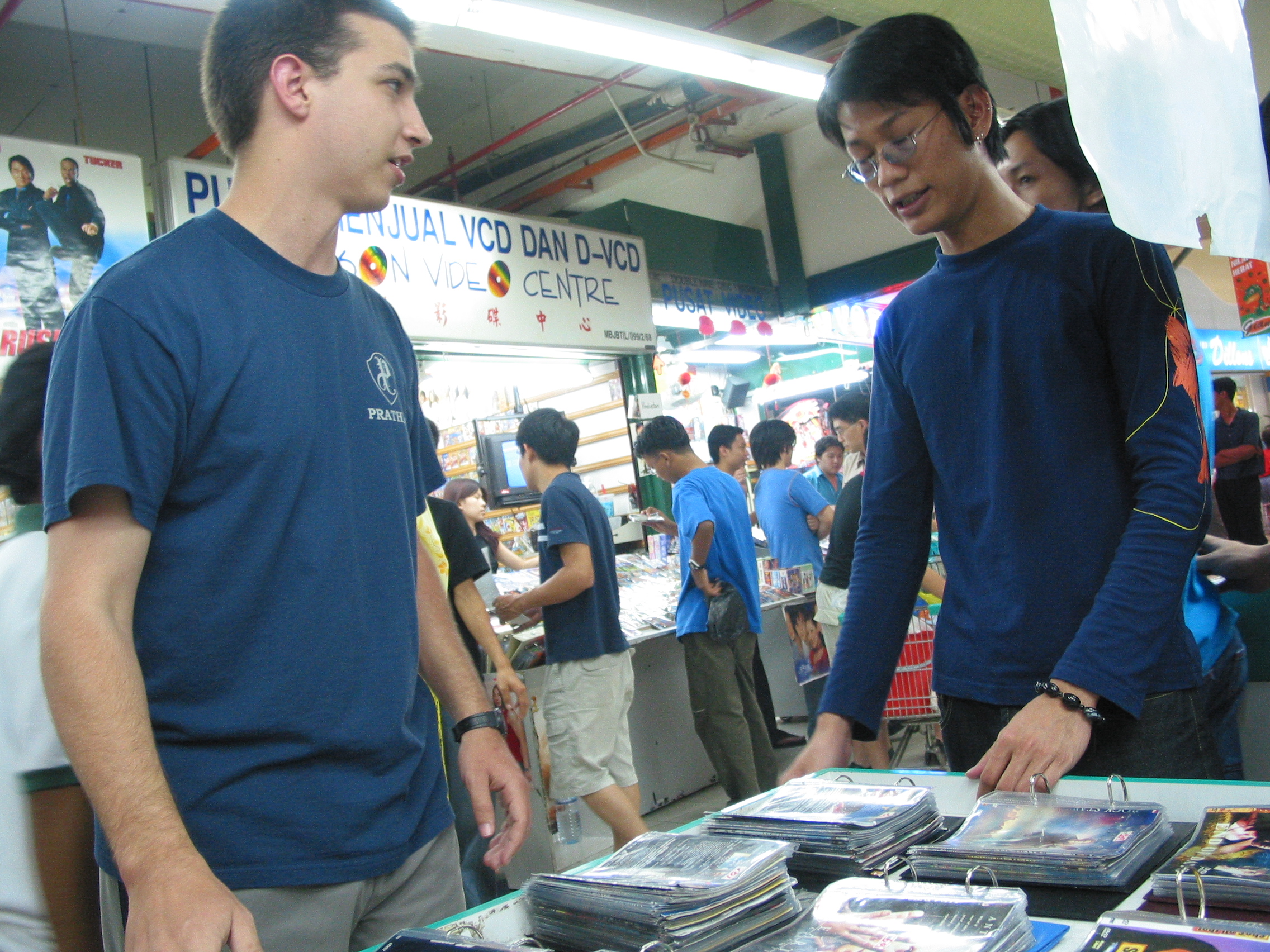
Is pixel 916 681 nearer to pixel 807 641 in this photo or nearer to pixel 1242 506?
pixel 807 641

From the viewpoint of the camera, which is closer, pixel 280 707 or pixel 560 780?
pixel 280 707

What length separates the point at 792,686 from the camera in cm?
657

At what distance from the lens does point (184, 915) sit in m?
0.86

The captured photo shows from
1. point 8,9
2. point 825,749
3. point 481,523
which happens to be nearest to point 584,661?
point 481,523

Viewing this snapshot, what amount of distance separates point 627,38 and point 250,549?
3402 mm

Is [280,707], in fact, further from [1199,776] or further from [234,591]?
[1199,776]

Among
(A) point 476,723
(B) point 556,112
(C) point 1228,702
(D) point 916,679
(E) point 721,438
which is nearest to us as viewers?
(A) point 476,723

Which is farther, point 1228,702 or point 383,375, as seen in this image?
point 1228,702

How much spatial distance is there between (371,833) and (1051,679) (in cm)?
82

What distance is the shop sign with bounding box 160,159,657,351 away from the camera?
473 cm

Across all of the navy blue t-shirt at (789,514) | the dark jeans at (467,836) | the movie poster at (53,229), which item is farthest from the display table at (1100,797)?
the navy blue t-shirt at (789,514)

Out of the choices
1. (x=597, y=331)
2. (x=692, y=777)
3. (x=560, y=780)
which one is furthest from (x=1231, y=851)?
(x=597, y=331)

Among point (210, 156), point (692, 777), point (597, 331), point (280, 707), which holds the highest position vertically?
point (210, 156)

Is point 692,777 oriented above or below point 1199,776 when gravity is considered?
below
